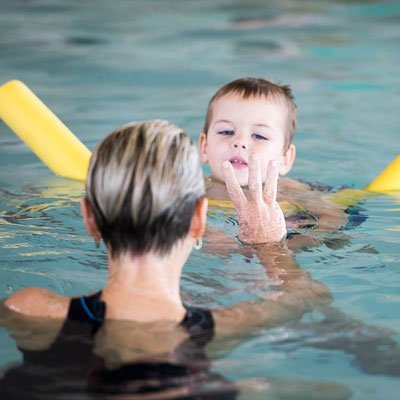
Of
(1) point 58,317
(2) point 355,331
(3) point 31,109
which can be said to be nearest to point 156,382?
(1) point 58,317

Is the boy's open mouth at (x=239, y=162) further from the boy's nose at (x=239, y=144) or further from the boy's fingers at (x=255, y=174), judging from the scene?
the boy's fingers at (x=255, y=174)

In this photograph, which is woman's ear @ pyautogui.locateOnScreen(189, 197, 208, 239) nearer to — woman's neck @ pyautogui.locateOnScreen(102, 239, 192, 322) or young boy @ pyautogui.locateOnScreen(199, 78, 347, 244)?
woman's neck @ pyautogui.locateOnScreen(102, 239, 192, 322)

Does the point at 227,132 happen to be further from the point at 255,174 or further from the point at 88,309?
the point at 88,309

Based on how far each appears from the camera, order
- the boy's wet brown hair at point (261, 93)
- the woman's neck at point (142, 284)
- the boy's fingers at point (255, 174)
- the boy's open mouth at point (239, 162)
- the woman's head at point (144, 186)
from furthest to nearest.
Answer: the boy's wet brown hair at point (261, 93), the boy's open mouth at point (239, 162), the boy's fingers at point (255, 174), the woman's neck at point (142, 284), the woman's head at point (144, 186)

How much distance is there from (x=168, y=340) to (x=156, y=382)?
6.1 inches

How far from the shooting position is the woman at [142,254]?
7.35ft

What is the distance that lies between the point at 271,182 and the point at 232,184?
0.13 m

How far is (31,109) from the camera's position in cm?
450

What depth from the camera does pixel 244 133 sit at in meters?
4.05

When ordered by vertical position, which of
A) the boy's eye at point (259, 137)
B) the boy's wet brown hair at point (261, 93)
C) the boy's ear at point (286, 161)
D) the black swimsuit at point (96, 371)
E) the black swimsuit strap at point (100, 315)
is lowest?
the black swimsuit at point (96, 371)

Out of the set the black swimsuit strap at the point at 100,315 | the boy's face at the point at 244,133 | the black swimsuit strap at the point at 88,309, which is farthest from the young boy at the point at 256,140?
the black swimsuit strap at the point at 88,309

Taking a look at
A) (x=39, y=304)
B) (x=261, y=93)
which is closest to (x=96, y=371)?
(x=39, y=304)

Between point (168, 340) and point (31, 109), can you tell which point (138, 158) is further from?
point (31, 109)

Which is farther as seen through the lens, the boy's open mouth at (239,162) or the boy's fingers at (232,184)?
the boy's open mouth at (239,162)
